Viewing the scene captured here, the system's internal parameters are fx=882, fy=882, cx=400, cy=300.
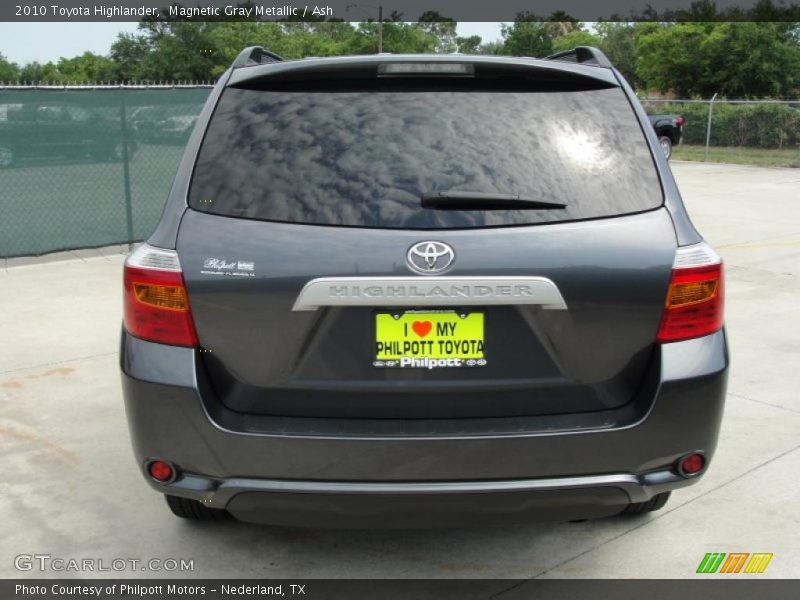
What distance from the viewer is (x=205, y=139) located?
9.69ft

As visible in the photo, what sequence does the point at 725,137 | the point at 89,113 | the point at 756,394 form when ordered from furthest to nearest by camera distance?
the point at 725,137 → the point at 89,113 → the point at 756,394

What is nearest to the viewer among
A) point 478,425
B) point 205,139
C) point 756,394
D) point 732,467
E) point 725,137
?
point 478,425

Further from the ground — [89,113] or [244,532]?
[89,113]

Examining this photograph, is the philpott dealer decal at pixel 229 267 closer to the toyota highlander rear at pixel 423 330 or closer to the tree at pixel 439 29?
the toyota highlander rear at pixel 423 330

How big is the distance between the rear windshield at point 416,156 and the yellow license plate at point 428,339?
28 cm

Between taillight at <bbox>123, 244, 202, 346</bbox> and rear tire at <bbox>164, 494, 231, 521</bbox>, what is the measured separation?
92cm

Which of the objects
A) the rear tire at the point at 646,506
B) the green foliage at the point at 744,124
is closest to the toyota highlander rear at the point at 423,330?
the rear tire at the point at 646,506

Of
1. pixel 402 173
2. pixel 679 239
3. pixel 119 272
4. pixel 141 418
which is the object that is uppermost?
pixel 402 173

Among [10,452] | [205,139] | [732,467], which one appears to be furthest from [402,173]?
[10,452]

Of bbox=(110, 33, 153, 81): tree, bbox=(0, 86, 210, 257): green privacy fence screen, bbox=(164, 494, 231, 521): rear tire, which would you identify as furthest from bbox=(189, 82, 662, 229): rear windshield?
bbox=(110, 33, 153, 81): tree

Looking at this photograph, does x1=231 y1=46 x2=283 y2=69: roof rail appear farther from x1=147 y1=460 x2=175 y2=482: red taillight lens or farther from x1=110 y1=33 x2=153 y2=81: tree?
x1=110 y1=33 x2=153 y2=81: tree

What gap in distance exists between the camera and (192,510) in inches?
138

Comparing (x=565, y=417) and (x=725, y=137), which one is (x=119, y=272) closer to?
(x=565, y=417)

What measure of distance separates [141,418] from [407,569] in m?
1.18
